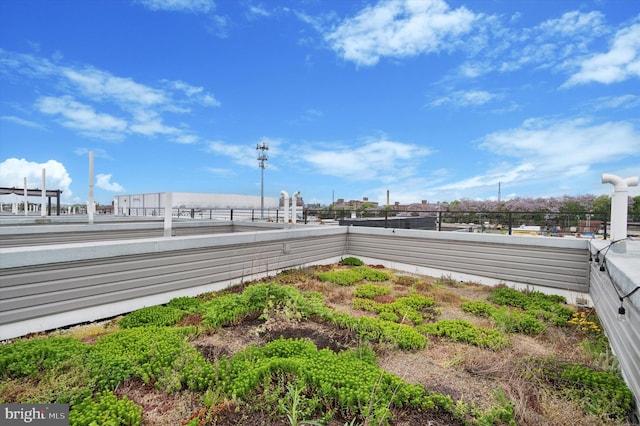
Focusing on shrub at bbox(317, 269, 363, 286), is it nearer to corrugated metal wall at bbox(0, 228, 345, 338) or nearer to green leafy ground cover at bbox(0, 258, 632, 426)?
corrugated metal wall at bbox(0, 228, 345, 338)

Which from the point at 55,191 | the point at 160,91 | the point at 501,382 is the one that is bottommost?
the point at 501,382

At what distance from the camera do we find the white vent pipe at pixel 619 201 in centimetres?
402

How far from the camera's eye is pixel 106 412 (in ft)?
6.09

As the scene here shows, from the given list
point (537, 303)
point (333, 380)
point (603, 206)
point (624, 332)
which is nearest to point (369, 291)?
point (537, 303)

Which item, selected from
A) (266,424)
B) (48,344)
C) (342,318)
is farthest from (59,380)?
(342,318)

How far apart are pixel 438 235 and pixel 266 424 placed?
5.67 m

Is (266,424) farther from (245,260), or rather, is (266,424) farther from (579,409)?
(245,260)

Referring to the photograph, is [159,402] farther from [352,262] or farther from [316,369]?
[352,262]

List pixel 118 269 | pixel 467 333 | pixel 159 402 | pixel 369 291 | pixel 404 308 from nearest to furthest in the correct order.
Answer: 1. pixel 159 402
2. pixel 467 333
3. pixel 118 269
4. pixel 404 308
5. pixel 369 291

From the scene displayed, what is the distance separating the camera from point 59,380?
2.17 m

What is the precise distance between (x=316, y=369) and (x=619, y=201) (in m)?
4.71

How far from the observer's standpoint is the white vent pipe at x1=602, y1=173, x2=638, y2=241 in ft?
13.2

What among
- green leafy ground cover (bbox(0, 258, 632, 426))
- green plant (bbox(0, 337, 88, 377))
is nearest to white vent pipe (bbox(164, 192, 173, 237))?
green leafy ground cover (bbox(0, 258, 632, 426))

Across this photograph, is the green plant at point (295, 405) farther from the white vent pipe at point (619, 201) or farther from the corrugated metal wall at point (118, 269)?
the white vent pipe at point (619, 201)
